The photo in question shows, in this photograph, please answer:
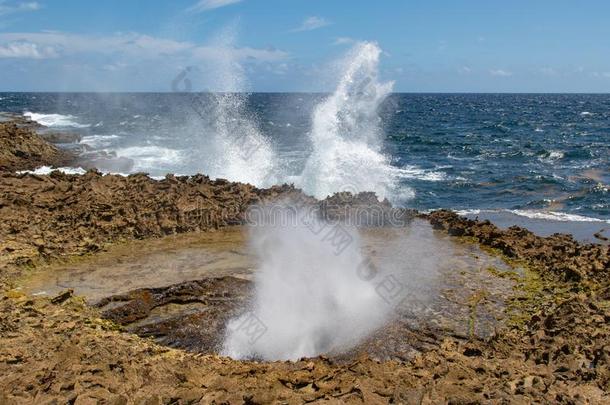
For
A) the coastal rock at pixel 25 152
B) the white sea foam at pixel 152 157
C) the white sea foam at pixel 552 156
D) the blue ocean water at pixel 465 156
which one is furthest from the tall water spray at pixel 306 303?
the white sea foam at pixel 552 156

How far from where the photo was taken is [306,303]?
33.9ft

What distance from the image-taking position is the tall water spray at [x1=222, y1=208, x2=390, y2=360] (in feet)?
29.9

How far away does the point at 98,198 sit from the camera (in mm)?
15977

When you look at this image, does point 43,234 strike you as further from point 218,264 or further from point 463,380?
point 463,380

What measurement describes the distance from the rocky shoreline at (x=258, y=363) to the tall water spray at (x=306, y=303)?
2.25ft

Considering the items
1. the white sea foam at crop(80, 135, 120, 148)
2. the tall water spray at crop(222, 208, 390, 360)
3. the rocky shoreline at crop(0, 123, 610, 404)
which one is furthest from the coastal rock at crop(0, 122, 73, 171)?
the tall water spray at crop(222, 208, 390, 360)

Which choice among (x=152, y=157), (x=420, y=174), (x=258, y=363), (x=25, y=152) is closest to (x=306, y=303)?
(x=258, y=363)

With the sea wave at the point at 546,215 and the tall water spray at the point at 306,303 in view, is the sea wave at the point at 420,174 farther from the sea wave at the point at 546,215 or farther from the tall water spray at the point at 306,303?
the tall water spray at the point at 306,303

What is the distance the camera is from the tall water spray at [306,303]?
912cm

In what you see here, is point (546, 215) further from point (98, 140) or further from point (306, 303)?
point (98, 140)

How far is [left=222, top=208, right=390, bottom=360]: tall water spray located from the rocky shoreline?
685 mm

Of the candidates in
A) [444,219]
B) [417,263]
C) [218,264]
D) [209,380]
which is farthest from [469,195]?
[209,380]

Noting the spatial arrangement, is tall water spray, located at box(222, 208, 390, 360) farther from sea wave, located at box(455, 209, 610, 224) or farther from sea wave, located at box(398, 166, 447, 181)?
sea wave, located at box(398, 166, 447, 181)

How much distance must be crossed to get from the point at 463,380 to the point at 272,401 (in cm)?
252
